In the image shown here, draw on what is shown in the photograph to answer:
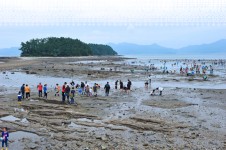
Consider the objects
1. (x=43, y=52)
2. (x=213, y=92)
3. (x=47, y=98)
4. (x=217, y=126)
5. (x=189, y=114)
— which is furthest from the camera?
(x=43, y=52)

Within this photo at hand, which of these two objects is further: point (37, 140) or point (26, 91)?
point (26, 91)

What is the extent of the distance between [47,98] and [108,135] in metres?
12.2

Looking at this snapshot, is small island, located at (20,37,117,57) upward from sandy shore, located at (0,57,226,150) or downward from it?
upward

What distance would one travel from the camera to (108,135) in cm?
1664

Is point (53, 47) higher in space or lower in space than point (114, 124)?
higher

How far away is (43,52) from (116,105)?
12691 cm

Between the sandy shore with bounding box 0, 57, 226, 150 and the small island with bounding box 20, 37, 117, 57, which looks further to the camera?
→ the small island with bounding box 20, 37, 117, 57

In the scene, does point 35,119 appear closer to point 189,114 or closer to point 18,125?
point 18,125

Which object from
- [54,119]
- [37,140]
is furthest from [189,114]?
[37,140]

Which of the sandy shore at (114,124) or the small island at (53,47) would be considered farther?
the small island at (53,47)

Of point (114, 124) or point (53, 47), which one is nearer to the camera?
point (114, 124)

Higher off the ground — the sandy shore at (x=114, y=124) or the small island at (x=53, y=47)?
the small island at (x=53, y=47)

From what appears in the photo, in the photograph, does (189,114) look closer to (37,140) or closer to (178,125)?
(178,125)

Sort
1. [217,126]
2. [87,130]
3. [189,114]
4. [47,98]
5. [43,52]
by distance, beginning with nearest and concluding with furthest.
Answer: [87,130], [217,126], [189,114], [47,98], [43,52]
